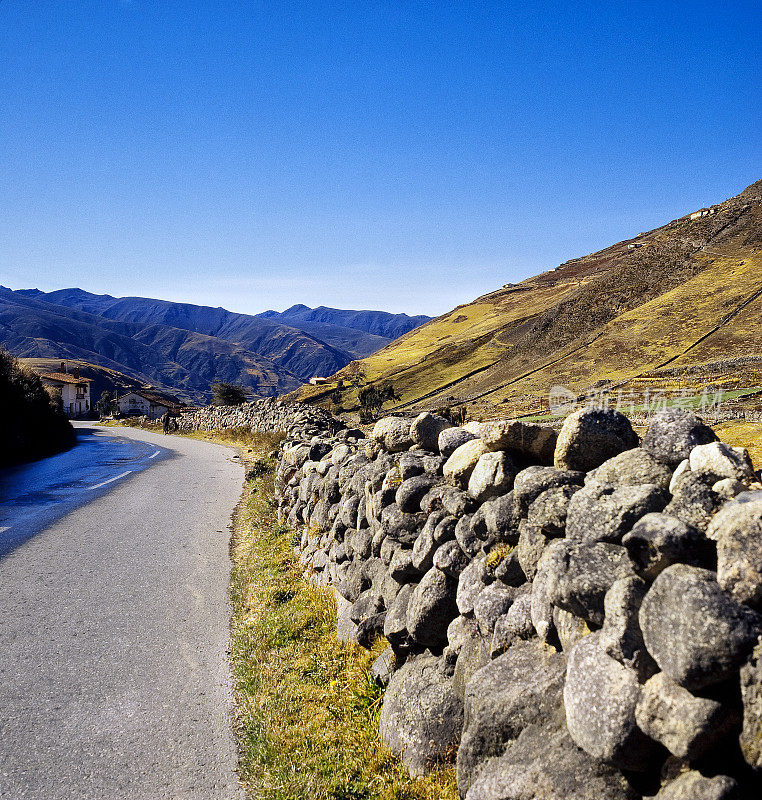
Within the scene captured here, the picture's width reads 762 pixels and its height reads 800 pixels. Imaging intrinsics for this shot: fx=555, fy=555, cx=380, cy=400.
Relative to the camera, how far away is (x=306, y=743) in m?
4.70

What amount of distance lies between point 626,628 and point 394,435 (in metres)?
4.81

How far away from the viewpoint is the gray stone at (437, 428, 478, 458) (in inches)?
223

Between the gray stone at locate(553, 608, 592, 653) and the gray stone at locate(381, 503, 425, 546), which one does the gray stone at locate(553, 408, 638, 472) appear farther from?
the gray stone at locate(381, 503, 425, 546)

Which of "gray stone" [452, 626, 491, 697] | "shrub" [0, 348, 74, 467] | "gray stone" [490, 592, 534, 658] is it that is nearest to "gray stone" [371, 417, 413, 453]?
"gray stone" [452, 626, 491, 697]

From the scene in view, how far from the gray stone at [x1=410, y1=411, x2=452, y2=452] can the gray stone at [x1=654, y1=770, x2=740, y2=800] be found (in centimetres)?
460

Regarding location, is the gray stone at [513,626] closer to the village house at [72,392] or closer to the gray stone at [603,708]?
the gray stone at [603,708]

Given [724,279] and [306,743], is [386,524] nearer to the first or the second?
[306,743]

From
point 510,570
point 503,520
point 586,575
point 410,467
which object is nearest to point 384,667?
point 410,467

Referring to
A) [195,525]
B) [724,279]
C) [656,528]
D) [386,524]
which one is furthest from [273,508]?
[724,279]

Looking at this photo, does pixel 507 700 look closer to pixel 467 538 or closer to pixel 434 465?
pixel 467 538

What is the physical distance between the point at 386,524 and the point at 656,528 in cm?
359

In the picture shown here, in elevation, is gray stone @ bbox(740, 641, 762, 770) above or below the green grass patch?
above

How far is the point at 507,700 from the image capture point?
128 inches

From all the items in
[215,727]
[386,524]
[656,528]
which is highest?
[656,528]
